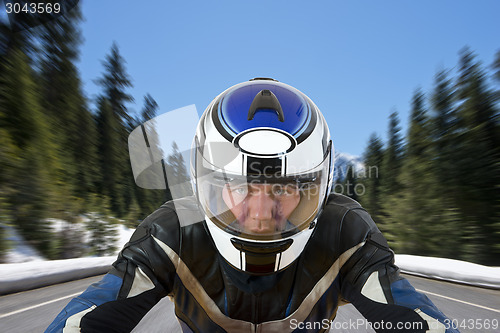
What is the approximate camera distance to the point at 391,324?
1.39 meters

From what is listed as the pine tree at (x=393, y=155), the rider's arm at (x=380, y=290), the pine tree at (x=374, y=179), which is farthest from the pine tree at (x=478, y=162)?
the rider's arm at (x=380, y=290)

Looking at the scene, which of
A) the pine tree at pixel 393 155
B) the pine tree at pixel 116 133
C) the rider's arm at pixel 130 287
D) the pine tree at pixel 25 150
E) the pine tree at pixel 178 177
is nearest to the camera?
the rider's arm at pixel 130 287

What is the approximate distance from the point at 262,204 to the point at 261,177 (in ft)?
0.46

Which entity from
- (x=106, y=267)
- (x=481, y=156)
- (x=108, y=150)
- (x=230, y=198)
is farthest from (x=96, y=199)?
(x=481, y=156)

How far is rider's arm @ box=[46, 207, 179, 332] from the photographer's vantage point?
133cm

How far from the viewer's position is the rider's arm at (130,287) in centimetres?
133

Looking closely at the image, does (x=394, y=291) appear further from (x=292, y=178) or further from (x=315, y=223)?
(x=292, y=178)

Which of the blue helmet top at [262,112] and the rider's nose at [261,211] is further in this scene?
the blue helmet top at [262,112]

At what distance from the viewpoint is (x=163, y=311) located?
4035mm

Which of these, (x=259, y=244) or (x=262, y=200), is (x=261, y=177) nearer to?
(x=262, y=200)

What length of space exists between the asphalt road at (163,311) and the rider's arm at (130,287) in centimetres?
198

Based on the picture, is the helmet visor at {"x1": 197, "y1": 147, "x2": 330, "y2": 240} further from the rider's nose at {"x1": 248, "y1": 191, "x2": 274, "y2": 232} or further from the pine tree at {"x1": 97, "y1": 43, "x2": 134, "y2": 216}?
the pine tree at {"x1": 97, "y1": 43, "x2": 134, "y2": 216}

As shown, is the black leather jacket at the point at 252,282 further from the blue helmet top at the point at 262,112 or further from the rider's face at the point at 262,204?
the blue helmet top at the point at 262,112

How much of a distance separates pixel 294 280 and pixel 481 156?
2514 cm
